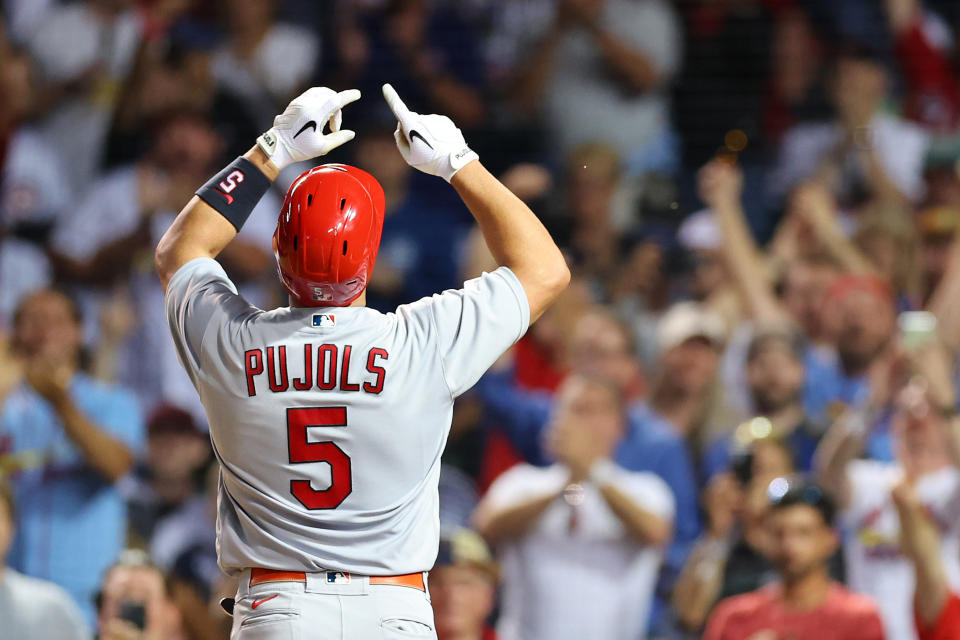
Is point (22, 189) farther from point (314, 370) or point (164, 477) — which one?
point (314, 370)

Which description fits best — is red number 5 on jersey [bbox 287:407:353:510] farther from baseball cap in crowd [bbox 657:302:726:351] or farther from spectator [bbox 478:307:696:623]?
baseball cap in crowd [bbox 657:302:726:351]

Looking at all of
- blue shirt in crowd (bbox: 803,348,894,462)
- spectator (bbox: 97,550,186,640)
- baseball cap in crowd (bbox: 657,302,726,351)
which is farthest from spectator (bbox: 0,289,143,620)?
blue shirt in crowd (bbox: 803,348,894,462)

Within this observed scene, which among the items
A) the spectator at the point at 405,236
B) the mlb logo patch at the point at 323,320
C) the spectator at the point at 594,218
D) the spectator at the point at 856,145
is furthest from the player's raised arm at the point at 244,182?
the spectator at the point at 856,145

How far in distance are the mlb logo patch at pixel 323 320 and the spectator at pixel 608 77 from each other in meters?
3.75

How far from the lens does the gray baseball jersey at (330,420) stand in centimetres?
205

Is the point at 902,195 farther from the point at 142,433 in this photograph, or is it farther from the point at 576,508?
the point at 142,433

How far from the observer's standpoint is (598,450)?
4.35 meters

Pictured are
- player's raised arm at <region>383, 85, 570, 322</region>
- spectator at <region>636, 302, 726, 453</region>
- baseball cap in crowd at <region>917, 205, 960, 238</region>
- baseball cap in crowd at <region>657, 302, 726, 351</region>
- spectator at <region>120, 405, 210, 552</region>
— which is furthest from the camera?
baseball cap in crowd at <region>917, 205, 960, 238</region>

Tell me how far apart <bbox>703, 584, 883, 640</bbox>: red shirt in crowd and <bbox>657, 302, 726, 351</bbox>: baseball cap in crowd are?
4.00 feet

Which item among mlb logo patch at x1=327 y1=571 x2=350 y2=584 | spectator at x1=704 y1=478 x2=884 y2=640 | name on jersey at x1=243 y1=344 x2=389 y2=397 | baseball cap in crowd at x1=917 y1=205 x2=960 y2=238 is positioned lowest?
spectator at x1=704 y1=478 x2=884 y2=640

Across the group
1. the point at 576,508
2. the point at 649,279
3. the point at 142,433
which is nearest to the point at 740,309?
the point at 649,279

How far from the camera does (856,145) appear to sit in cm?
563

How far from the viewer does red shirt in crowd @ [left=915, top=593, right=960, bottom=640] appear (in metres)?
3.86

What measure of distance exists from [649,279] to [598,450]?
111 cm
